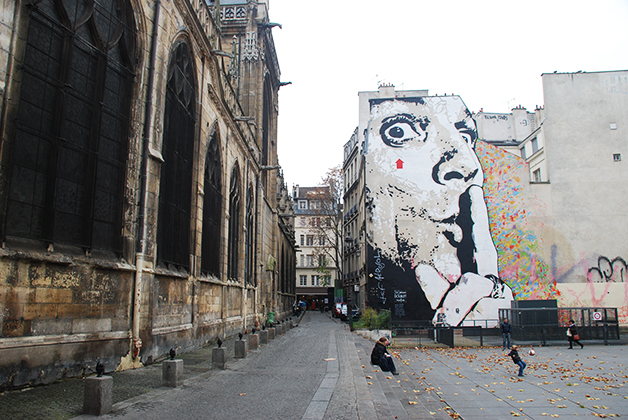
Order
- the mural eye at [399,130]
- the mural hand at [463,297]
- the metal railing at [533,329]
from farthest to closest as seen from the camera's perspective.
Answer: the mural eye at [399,130], the mural hand at [463,297], the metal railing at [533,329]

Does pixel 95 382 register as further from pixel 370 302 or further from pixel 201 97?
pixel 370 302

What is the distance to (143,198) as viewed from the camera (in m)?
11.2

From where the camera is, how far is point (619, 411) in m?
7.85

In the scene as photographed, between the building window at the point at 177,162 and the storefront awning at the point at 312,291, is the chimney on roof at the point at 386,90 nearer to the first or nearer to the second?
the building window at the point at 177,162

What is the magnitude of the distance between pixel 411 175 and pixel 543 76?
36.0ft

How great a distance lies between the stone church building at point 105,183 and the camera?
7676 millimetres

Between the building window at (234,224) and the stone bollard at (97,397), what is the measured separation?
15348 mm

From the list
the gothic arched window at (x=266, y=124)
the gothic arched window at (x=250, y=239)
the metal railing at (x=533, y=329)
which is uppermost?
the gothic arched window at (x=266, y=124)

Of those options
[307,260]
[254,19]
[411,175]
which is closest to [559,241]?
[411,175]

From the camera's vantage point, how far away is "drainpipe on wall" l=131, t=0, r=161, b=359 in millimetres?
10305

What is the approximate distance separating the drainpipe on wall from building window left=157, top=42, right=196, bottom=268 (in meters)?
1.12

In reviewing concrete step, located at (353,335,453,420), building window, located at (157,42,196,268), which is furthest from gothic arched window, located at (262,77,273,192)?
concrete step, located at (353,335,453,420)

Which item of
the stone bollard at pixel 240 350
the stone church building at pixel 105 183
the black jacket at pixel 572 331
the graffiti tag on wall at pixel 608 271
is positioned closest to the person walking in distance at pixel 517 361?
the stone bollard at pixel 240 350

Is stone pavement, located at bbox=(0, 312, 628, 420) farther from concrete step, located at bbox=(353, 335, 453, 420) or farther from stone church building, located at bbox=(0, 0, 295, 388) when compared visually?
stone church building, located at bbox=(0, 0, 295, 388)
